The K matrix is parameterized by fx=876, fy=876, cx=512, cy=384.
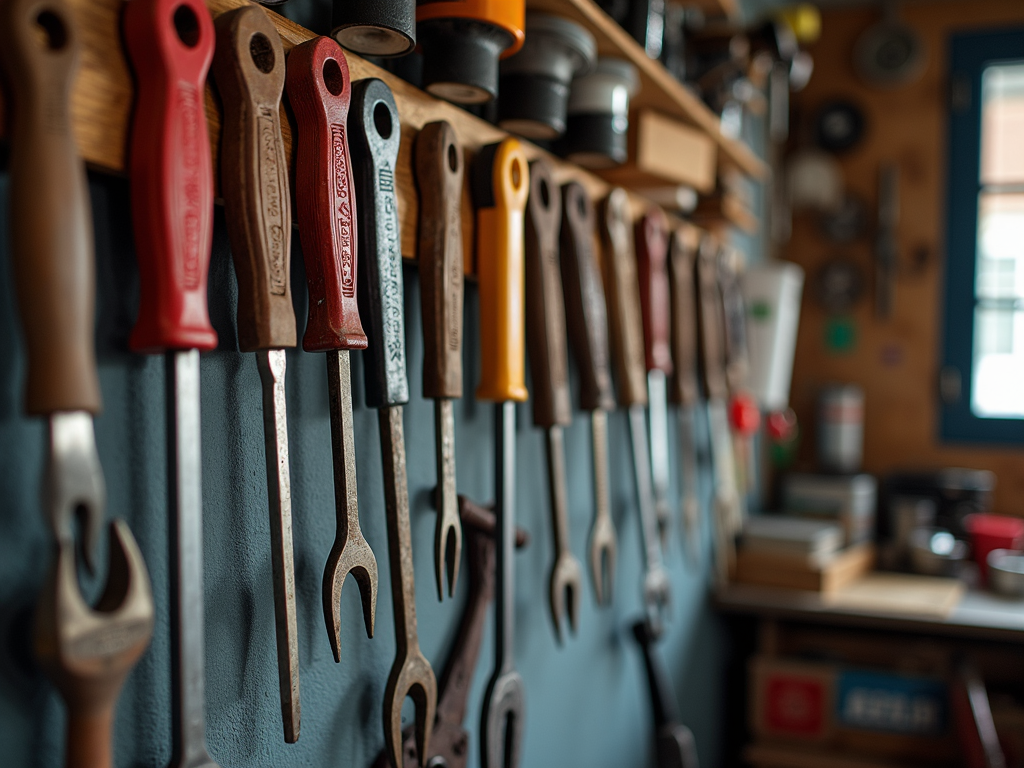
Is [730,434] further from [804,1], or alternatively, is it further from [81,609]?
[81,609]

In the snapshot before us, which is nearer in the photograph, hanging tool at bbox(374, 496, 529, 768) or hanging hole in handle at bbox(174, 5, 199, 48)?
hanging hole in handle at bbox(174, 5, 199, 48)

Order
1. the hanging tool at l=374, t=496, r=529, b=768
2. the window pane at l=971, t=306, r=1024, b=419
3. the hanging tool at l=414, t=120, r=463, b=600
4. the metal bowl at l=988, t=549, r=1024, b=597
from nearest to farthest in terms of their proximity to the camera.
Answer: the hanging tool at l=414, t=120, r=463, b=600
the hanging tool at l=374, t=496, r=529, b=768
the metal bowl at l=988, t=549, r=1024, b=597
the window pane at l=971, t=306, r=1024, b=419

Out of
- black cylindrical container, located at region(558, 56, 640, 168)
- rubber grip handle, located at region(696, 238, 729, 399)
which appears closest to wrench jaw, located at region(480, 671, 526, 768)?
black cylindrical container, located at region(558, 56, 640, 168)

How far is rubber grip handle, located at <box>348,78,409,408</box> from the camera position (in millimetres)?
719

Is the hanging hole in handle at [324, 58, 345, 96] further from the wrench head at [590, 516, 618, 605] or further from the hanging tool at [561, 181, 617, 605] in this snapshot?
the wrench head at [590, 516, 618, 605]

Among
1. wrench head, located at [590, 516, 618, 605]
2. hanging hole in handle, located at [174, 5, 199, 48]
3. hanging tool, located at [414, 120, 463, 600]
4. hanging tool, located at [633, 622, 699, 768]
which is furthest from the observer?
hanging tool, located at [633, 622, 699, 768]

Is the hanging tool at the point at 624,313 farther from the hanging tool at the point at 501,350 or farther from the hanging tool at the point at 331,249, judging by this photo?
the hanging tool at the point at 331,249

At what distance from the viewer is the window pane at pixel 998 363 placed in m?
2.82

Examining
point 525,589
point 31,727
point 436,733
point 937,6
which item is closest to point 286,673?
point 31,727

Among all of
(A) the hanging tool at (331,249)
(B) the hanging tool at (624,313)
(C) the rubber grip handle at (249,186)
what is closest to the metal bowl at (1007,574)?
(B) the hanging tool at (624,313)

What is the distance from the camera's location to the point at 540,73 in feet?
3.20

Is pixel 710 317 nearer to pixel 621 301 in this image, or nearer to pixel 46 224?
pixel 621 301

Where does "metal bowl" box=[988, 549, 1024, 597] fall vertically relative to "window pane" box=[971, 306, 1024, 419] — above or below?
below

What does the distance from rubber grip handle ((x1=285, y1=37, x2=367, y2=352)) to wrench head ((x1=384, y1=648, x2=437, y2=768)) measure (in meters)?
0.29
